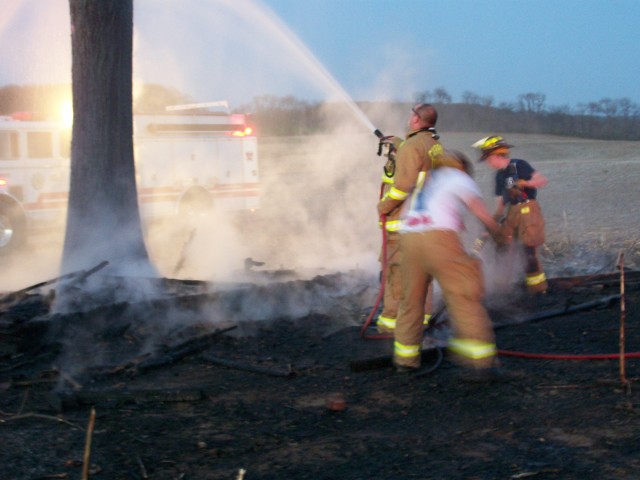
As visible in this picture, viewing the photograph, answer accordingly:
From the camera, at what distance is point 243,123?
16.1 m

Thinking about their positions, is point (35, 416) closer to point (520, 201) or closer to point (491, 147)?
point (491, 147)

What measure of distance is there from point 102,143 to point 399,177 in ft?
11.2

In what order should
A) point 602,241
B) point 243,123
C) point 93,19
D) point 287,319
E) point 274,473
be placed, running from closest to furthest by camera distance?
point 274,473
point 287,319
point 93,19
point 602,241
point 243,123

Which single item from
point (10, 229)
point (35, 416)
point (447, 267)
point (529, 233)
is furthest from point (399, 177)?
point (10, 229)

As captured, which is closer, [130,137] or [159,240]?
[130,137]

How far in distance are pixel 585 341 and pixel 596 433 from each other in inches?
75.4

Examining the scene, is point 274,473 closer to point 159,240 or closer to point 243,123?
point 159,240

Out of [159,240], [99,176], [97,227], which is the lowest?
[159,240]

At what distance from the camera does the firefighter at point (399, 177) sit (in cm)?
554

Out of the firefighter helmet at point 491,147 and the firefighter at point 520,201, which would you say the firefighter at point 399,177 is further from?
the firefighter at point 520,201

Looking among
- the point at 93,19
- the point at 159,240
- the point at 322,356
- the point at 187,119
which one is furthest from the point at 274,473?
the point at 187,119

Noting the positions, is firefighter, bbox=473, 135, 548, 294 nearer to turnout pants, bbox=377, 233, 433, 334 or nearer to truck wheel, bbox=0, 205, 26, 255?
turnout pants, bbox=377, 233, 433, 334

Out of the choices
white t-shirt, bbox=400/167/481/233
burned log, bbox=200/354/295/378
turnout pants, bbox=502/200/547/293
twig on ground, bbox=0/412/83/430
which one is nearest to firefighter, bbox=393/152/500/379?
white t-shirt, bbox=400/167/481/233

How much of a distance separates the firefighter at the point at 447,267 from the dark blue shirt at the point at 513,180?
8.55ft
